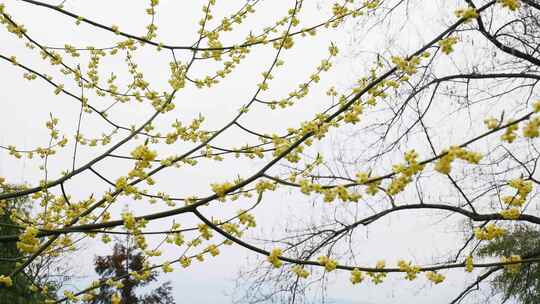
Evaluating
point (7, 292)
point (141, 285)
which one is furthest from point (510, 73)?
point (141, 285)

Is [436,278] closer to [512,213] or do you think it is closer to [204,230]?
[512,213]

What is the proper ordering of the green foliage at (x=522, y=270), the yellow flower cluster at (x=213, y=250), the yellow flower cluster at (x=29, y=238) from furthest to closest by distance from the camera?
the green foliage at (x=522, y=270), the yellow flower cluster at (x=213, y=250), the yellow flower cluster at (x=29, y=238)

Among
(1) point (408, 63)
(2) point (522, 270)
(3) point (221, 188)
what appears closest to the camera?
(3) point (221, 188)

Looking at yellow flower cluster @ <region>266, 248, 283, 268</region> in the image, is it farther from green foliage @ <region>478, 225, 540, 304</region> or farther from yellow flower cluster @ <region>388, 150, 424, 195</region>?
green foliage @ <region>478, 225, 540, 304</region>

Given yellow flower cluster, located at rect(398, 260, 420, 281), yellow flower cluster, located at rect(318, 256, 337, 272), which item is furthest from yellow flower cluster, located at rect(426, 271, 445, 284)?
yellow flower cluster, located at rect(318, 256, 337, 272)

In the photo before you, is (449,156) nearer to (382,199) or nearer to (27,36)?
(27,36)

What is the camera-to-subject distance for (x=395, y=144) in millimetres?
6820

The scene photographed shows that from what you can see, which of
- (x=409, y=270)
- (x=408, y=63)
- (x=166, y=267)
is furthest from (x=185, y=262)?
(x=408, y=63)

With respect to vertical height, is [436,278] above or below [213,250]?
below

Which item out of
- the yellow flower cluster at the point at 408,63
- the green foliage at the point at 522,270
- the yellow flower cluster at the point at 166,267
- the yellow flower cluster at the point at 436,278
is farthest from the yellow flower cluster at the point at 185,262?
the green foliage at the point at 522,270

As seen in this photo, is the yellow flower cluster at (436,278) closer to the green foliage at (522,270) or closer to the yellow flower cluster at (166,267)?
the yellow flower cluster at (166,267)

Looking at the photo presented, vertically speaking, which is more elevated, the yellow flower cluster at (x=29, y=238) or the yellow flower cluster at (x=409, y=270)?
the yellow flower cluster at (x=29, y=238)

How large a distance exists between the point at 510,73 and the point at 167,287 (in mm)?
16573

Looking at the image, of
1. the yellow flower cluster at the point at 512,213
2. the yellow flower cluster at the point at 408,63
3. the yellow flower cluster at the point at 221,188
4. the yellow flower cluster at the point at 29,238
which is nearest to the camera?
the yellow flower cluster at the point at 221,188
